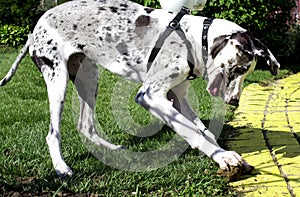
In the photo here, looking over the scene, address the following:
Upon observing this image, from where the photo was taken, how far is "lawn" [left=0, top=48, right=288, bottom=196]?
9.73ft

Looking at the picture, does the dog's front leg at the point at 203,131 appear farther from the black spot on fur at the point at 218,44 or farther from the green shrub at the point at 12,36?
the green shrub at the point at 12,36

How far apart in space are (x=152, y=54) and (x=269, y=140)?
147 cm

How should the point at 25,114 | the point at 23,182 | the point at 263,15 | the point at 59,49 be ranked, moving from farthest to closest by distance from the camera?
the point at 263,15
the point at 25,114
the point at 59,49
the point at 23,182

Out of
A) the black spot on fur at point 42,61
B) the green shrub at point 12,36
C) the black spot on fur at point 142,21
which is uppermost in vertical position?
the black spot on fur at point 142,21

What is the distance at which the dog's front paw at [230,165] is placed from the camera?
10.4 ft

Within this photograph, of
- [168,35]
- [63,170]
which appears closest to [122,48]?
[168,35]

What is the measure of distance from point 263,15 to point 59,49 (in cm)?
601

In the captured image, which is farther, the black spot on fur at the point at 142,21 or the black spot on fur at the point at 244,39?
the black spot on fur at the point at 142,21

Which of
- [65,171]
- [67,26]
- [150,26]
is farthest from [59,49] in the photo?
[65,171]

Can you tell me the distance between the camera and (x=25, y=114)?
5051 mm

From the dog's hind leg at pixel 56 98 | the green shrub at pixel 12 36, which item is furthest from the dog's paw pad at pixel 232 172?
the green shrub at pixel 12 36

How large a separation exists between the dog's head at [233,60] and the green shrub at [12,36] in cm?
1067

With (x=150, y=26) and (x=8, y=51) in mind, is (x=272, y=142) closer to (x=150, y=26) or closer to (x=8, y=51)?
(x=150, y=26)

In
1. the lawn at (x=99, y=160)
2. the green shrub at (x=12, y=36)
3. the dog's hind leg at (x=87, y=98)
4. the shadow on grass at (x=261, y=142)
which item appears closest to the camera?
the lawn at (x=99, y=160)
